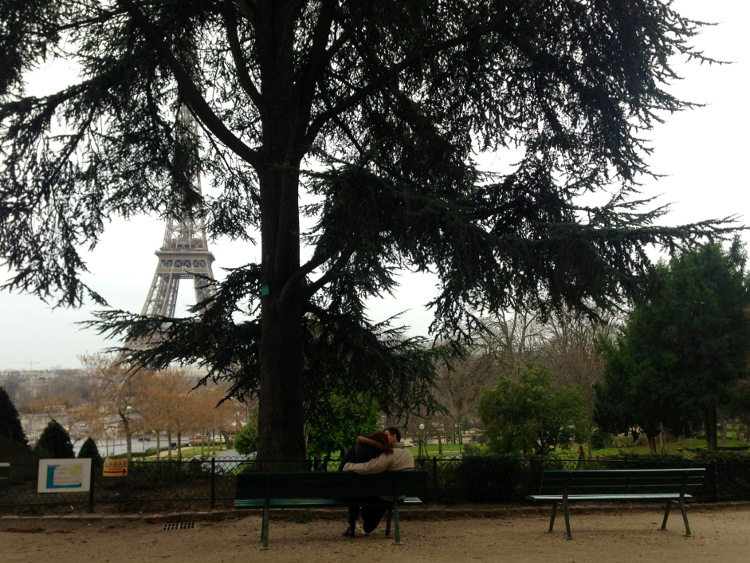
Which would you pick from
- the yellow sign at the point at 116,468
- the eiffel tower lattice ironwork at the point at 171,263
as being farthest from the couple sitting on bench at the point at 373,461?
the eiffel tower lattice ironwork at the point at 171,263

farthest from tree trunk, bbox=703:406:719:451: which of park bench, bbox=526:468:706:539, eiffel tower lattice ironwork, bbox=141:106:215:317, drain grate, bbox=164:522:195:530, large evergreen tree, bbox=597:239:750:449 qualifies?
eiffel tower lattice ironwork, bbox=141:106:215:317

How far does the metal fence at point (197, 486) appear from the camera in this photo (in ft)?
27.4

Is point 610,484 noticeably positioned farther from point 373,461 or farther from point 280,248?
point 280,248

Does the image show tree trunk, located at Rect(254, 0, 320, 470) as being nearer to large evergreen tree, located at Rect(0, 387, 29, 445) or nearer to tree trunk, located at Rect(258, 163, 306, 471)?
tree trunk, located at Rect(258, 163, 306, 471)

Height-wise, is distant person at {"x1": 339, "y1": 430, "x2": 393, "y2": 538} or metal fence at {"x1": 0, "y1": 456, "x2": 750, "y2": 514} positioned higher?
distant person at {"x1": 339, "y1": 430, "x2": 393, "y2": 538}

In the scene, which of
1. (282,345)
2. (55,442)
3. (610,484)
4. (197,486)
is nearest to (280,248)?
(282,345)

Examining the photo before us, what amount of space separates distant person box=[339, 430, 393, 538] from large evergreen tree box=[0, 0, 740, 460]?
65.4 inches

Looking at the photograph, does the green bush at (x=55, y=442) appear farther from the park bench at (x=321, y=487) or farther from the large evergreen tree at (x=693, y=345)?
the large evergreen tree at (x=693, y=345)

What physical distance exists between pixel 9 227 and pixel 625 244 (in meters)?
7.68

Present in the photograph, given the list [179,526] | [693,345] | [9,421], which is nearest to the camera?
[179,526]

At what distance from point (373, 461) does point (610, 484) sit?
8.38 ft

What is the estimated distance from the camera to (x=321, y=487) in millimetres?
6316

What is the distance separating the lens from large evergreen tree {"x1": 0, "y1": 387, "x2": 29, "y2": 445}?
17.2m

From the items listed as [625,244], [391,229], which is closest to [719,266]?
[625,244]
